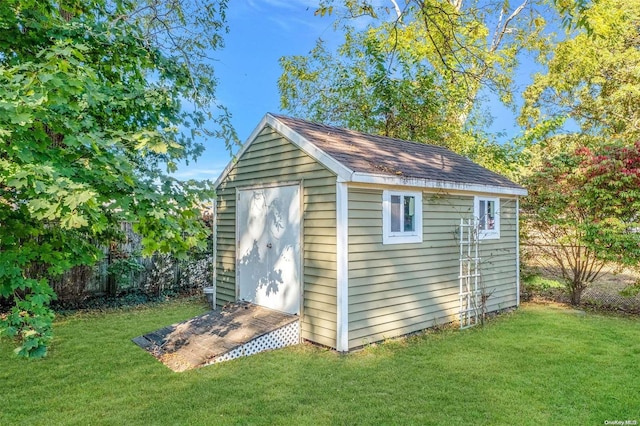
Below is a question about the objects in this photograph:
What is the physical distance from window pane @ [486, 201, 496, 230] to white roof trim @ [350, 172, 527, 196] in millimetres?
281

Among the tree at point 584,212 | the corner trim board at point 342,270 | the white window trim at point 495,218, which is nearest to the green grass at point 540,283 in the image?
the tree at point 584,212

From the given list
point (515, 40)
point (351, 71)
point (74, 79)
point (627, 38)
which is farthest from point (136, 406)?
point (627, 38)

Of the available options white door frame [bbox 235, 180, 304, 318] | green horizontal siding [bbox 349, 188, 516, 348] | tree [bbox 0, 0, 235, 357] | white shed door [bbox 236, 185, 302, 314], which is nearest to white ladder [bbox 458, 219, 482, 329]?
green horizontal siding [bbox 349, 188, 516, 348]

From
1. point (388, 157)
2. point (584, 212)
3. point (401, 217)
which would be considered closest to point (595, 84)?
point (584, 212)

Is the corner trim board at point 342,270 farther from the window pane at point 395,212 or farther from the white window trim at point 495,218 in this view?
the white window trim at point 495,218

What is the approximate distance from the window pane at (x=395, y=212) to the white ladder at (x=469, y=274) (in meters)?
1.39

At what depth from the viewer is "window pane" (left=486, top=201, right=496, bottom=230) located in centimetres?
795

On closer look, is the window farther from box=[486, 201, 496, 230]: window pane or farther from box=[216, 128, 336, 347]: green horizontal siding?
box=[486, 201, 496, 230]: window pane

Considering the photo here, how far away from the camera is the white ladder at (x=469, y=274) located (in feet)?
22.6

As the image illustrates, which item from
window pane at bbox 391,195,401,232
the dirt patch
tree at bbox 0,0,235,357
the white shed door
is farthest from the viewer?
the dirt patch

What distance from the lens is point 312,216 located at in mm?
5957

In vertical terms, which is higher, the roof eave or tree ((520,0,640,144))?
tree ((520,0,640,144))

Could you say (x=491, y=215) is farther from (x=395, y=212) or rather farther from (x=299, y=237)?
(x=299, y=237)

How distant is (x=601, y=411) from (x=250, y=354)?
3.91m
